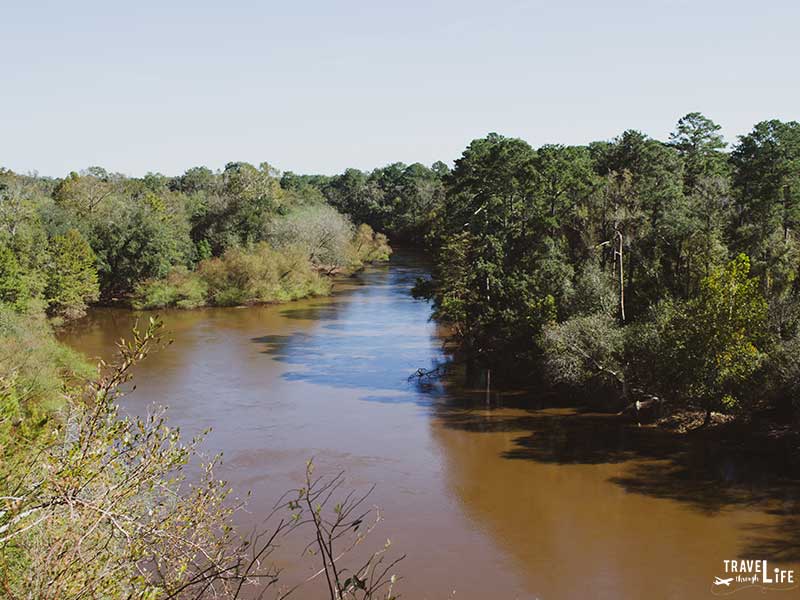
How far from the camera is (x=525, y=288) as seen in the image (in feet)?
80.0

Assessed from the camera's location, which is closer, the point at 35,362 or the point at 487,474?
the point at 487,474

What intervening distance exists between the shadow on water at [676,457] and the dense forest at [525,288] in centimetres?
108

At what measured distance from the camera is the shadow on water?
48.7 feet

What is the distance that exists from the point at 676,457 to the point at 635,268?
8.36 metres

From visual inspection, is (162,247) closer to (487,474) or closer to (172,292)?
(172,292)

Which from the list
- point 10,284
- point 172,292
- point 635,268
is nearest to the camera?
point 635,268

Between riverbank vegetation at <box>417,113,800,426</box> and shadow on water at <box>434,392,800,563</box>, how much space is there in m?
1.09

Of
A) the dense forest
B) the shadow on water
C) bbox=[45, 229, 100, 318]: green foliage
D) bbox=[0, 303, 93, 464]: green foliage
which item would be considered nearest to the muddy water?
the shadow on water

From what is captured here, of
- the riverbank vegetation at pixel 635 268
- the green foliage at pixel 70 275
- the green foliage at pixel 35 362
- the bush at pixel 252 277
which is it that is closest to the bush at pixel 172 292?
the bush at pixel 252 277

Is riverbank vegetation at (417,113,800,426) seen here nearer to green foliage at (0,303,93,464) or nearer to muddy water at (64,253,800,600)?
muddy water at (64,253,800,600)

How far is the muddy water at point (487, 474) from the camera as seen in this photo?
42.8ft

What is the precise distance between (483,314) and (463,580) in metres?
14.5

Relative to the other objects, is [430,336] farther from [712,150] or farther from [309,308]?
[712,150]

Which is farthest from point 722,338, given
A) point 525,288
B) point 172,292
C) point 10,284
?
point 172,292
